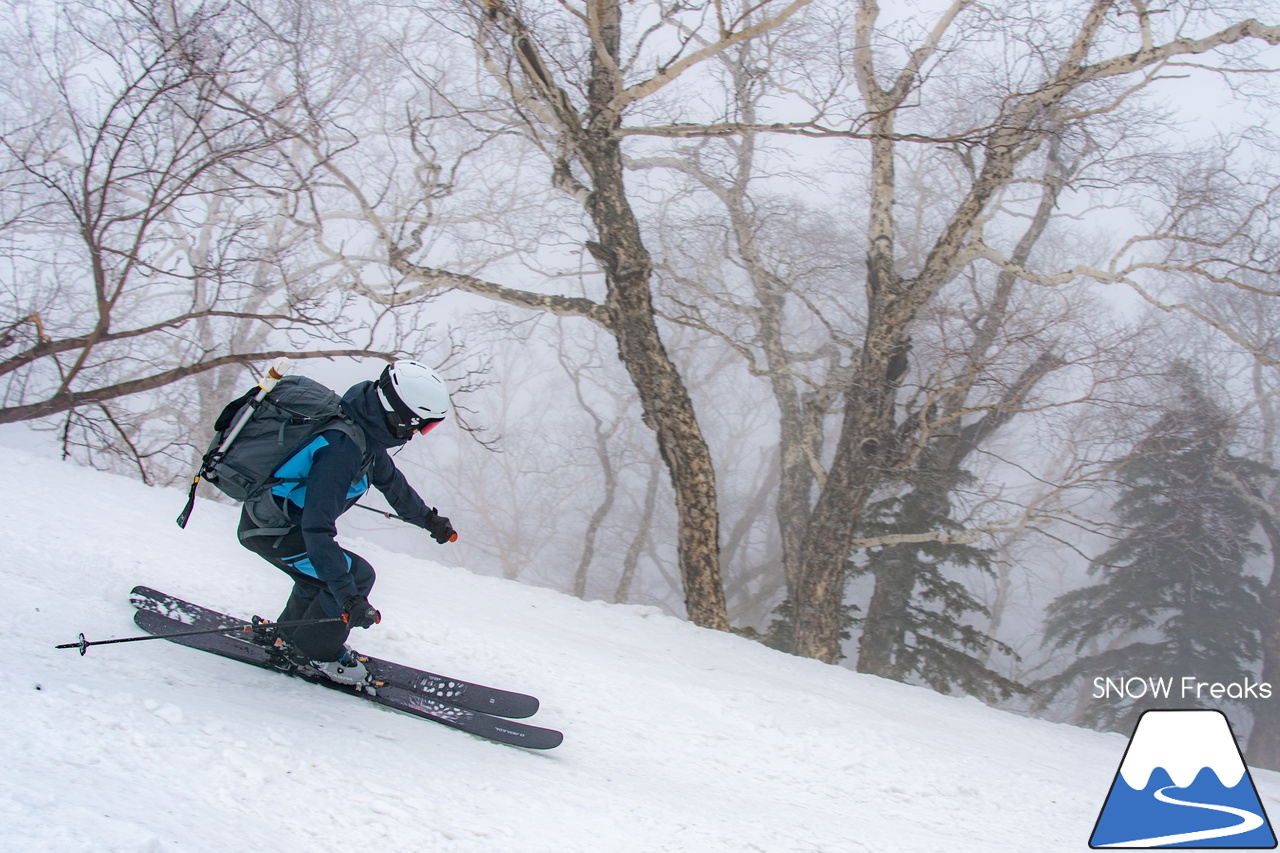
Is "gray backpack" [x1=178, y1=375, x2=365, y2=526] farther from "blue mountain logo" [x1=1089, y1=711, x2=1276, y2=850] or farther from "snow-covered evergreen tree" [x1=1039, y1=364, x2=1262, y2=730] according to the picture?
"snow-covered evergreen tree" [x1=1039, y1=364, x2=1262, y2=730]

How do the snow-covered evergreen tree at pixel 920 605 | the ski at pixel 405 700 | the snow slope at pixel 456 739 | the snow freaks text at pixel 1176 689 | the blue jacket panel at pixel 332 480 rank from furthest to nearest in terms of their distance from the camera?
the snow freaks text at pixel 1176 689
the snow-covered evergreen tree at pixel 920 605
the ski at pixel 405 700
the blue jacket panel at pixel 332 480
the snow slope at pixel 456 739

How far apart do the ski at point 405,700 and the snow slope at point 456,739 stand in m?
0.08

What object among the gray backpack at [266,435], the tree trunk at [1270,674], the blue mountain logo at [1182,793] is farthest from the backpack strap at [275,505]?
the tree trunk at [1270,674]

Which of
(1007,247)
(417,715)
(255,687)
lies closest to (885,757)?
(417,715)

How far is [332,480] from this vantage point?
129 inches

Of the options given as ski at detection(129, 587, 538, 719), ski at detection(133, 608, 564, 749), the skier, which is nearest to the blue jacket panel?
the skier

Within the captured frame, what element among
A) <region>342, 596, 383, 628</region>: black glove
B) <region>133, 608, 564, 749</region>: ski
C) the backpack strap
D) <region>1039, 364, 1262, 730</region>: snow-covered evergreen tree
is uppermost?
<region>1039, 364, 1262, 730</region>: snow-covered evergreen tree

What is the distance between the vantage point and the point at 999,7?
7.13 meters

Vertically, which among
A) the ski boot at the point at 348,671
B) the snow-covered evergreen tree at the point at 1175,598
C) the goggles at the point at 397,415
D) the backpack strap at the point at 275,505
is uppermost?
the snow-covered evergreen tree at the point at 1175,598

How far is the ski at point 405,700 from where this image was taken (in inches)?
143

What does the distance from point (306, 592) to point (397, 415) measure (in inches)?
41.0

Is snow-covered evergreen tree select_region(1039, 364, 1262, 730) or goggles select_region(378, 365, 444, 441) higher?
snow-covered evergreen tree select_region(1039, 364, 1262, 730)

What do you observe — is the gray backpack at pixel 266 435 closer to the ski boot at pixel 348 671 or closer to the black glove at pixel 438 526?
the black glove at pixel 438 526

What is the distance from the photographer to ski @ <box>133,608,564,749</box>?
3.62 m
